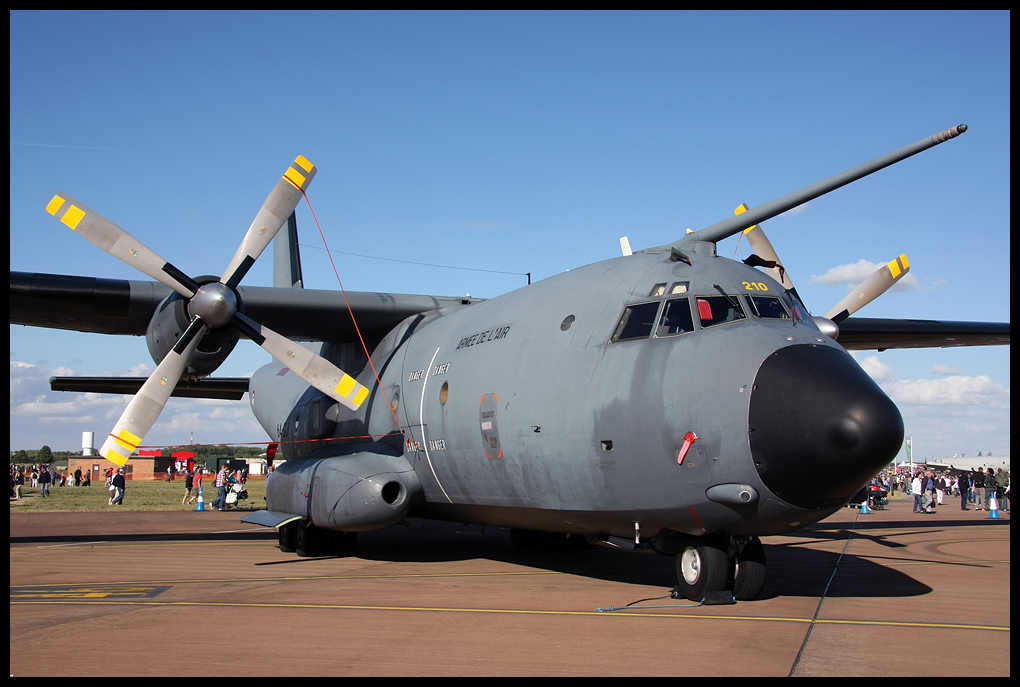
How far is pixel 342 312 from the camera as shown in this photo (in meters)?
14.2

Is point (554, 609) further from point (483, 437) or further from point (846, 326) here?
point (846, 326)

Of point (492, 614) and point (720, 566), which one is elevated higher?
point (720, 566)

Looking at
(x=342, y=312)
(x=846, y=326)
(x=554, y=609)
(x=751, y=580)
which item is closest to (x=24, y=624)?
(x=554, y=609)

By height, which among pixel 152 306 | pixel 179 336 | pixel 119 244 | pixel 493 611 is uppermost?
pixel 119 244

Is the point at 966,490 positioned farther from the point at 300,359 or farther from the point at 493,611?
the point at 493,611

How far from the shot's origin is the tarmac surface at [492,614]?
5.75 metres

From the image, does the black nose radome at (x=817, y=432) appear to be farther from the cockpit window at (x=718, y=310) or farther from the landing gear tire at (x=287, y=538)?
the landing gear tire at (x=287, y=538)

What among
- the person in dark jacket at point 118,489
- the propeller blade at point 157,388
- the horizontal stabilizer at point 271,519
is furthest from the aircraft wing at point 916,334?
the person in dark jacket at point 118,489

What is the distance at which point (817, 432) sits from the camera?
23.1 ft

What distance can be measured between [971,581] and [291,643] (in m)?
8.60

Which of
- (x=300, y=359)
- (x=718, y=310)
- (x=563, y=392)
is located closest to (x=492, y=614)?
(x=563, y=392)

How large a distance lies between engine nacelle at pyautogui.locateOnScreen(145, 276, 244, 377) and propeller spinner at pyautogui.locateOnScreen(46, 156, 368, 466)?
0.18 meters

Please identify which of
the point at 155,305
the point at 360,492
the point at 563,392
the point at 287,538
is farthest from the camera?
the point at 287,538

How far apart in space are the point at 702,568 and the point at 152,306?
388 inches
